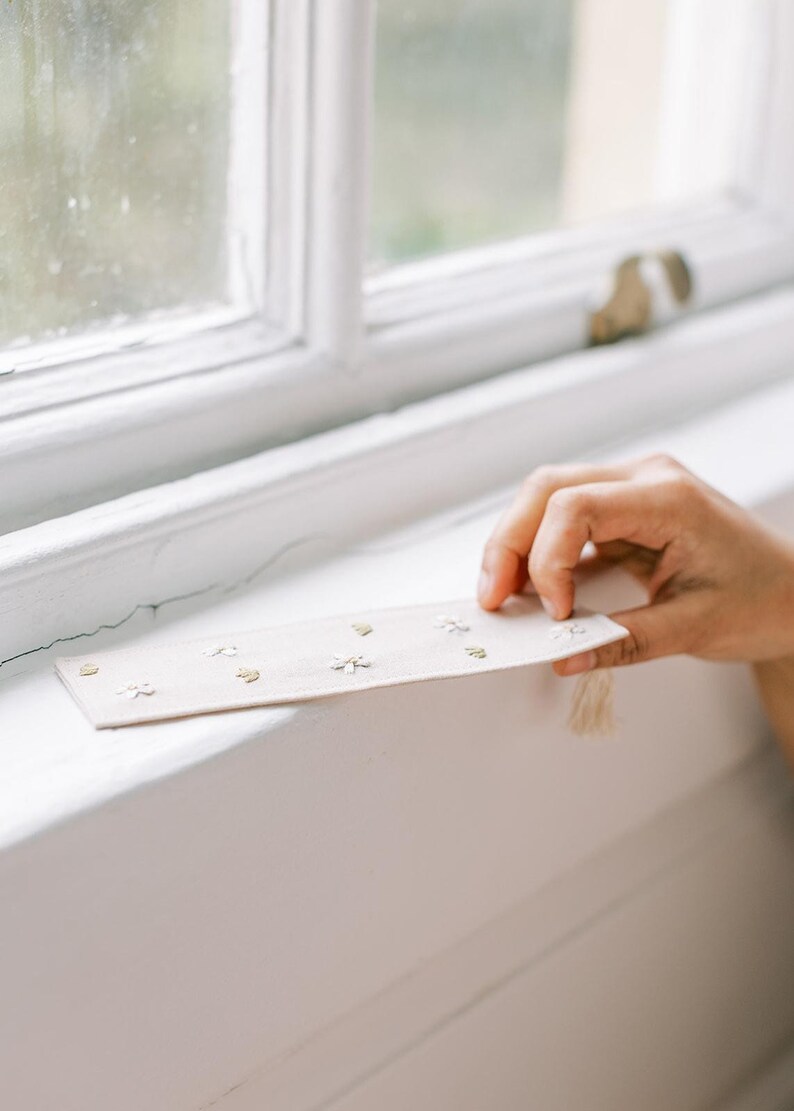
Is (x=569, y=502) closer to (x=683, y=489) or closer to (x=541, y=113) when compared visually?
(x=683, y=489)

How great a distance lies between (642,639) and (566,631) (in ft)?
0.17

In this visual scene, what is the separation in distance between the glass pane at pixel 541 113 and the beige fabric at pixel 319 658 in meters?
0.34

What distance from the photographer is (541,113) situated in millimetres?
1039

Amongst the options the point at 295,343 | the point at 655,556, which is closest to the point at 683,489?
the point at 655,556

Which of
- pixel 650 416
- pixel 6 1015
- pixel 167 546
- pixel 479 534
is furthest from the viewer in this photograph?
pixel 650 416

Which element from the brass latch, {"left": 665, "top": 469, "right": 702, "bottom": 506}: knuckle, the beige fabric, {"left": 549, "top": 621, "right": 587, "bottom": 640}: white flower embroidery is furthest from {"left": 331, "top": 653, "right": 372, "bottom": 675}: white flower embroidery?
the brass latch

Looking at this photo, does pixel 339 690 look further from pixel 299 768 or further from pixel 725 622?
pixel 725 622

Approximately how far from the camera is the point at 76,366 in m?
0.71

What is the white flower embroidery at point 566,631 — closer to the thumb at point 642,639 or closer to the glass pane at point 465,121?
the thumb at point 642,639

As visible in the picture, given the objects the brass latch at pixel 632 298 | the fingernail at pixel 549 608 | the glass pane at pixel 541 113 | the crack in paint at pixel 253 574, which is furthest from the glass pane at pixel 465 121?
the fingernail at pixel 549 608

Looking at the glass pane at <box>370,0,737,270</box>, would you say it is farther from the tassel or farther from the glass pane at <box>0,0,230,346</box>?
the tassel

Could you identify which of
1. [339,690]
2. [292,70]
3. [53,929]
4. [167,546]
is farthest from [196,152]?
[53,929]

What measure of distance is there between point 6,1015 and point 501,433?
0.52m

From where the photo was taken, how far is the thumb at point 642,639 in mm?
663
